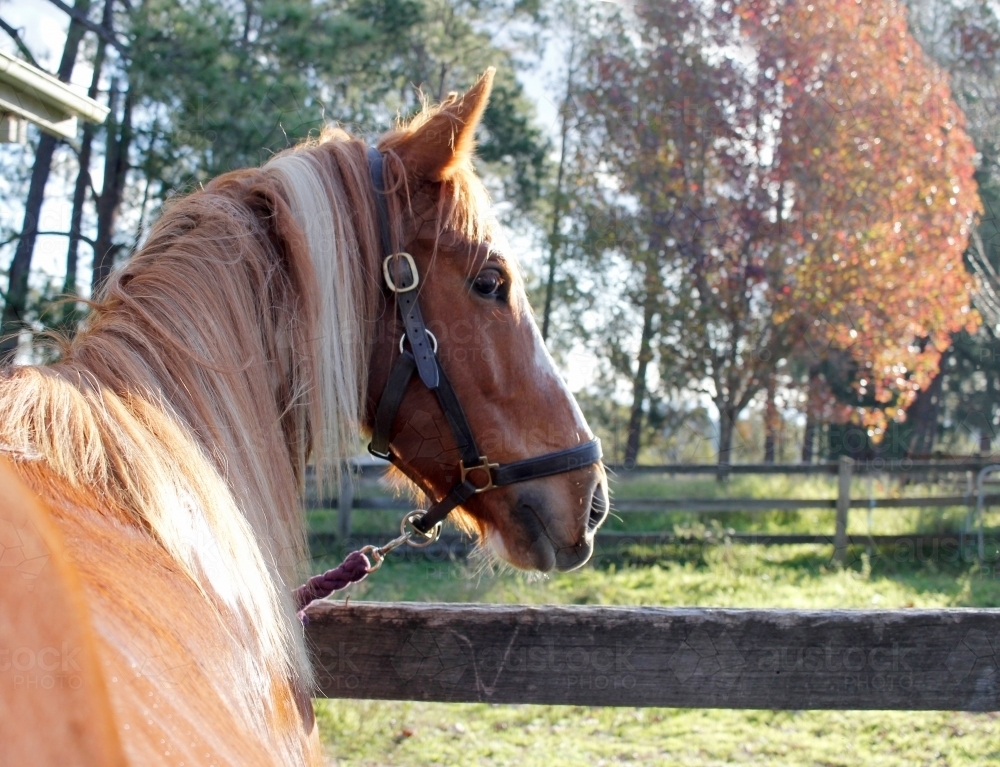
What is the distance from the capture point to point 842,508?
8.70 meters

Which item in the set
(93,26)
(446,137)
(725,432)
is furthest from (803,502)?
(93,26)

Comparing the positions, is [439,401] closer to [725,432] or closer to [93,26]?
[93,26]

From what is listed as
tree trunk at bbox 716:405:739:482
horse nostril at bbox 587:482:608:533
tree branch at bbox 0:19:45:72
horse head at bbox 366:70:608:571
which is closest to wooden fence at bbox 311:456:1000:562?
tree trunk at bbox 716:405:739:482

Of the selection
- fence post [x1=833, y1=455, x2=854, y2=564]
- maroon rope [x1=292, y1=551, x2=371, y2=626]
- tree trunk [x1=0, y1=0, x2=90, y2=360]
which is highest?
tree trunk [x1=0, y1=0, x2=90, y2=360]

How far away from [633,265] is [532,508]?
8.85 meters

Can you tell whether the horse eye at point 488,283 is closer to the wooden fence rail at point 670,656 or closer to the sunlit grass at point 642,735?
the wooden fence rail at point 670,656

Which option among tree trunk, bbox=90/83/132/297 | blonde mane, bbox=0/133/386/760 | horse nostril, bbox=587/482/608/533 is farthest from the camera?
tree trunk, bbox=90/83/132/297

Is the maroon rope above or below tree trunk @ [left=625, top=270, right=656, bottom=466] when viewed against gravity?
below

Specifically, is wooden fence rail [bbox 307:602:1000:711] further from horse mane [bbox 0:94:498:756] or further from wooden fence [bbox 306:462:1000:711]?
horse mane [bbox 0:94:498:756]

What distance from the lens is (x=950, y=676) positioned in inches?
76.9

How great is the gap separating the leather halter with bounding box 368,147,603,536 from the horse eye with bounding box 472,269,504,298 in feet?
0.49

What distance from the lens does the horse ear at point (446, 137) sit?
5.65 feet

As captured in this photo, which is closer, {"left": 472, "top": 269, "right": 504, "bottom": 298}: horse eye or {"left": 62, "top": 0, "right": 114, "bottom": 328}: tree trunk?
{"left": 472, "top": 269, "right": 504, "bottom": 298}: horse eye

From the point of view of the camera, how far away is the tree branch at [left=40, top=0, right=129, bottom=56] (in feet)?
23.4
